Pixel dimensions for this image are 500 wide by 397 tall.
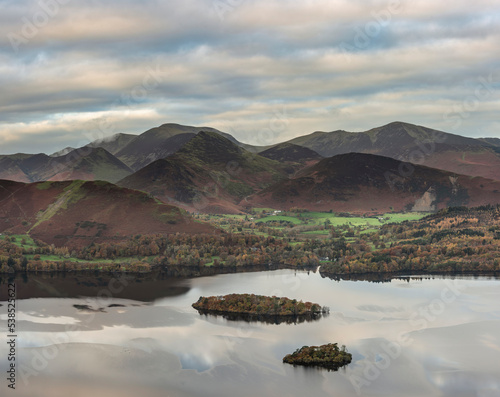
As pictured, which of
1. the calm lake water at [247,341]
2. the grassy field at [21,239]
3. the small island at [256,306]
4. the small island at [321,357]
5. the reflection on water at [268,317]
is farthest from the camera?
the grassy field at [21,239]

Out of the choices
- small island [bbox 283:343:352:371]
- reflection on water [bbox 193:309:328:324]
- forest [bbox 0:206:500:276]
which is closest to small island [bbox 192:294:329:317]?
reflection on water [bbox 193:309:328:324]

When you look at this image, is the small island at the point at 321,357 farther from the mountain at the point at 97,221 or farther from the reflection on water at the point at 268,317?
the mountain at the point at 97,221

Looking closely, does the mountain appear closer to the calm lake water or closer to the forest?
the forest

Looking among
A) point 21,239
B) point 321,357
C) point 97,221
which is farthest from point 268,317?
point 21,239

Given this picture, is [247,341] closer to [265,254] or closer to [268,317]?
[268,317]

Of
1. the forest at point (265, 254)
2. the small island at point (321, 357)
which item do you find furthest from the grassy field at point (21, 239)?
the small island at point (321, 357)

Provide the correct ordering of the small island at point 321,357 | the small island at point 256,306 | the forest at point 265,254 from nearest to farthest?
the small island at point 321,357 → the small island at point 256,306 → the forest at point 265,254
